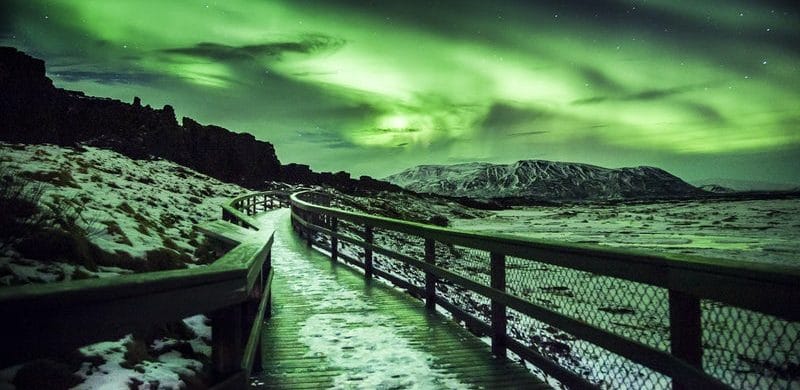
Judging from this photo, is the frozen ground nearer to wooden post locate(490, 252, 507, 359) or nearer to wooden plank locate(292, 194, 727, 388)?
wooden post locate(490, 252, 507, 359)

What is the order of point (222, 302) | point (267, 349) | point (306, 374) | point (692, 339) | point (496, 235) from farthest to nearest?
point (267, 349) < point (496, 235) < point (306, 374) < point (692, 339) < point (222, 302)

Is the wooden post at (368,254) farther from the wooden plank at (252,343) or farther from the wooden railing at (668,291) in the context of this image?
the wooden plank at (252,343)

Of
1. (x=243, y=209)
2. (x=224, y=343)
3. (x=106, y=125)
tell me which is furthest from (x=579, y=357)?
(x=106, y=125)

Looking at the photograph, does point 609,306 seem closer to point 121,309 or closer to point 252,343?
point 252,343

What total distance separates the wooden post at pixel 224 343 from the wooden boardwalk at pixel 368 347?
1.74 metres

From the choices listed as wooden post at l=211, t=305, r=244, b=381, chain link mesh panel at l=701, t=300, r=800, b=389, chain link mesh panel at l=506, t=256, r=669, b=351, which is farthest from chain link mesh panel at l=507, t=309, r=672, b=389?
wooden post at l=211, t=305, r=244, b=381

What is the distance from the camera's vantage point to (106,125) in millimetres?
123312

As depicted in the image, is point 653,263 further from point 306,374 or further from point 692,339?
point 306,374

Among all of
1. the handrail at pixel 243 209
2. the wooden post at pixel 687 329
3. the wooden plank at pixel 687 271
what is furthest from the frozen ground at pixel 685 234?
the wooden post at pixel 687 329

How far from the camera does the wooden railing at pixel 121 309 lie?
1189 mm

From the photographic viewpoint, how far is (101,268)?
563 cm

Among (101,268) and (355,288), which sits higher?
(101,268)

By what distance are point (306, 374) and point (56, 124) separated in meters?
146

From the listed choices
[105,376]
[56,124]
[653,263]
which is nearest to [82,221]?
[105,376]
